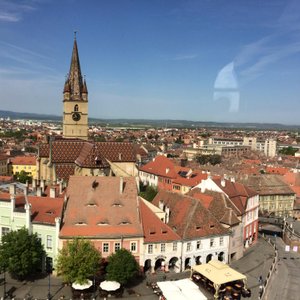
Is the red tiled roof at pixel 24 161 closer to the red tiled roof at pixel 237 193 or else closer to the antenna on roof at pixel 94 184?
the red tiled roof at pixel 237 193

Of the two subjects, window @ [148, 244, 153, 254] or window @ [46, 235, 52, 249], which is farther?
window @ [148, 244, 153, 254]

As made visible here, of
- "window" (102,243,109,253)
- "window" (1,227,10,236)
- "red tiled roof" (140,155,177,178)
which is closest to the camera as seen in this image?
"window" (102,243,109,253)

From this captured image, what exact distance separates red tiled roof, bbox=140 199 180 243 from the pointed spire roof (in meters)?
47.7

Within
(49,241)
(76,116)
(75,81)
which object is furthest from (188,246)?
(75,81)

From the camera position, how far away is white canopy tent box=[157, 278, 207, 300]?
38.2m

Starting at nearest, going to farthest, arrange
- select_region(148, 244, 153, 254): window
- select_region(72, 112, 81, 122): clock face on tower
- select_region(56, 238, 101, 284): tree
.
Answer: select_region(56, 238, 101, 284): tree, select_region(148, 244, 153, 254): window, select_region(72, 112, 81, 122): clock face on tower

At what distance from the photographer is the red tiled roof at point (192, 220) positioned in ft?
165

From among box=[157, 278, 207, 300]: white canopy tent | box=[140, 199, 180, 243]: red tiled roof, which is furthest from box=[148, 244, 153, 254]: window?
box=[157, 278, 207, 300]: white canopy tent

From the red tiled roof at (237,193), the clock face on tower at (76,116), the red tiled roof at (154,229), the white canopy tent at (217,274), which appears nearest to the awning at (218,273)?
the white canopy tent at (217,274)

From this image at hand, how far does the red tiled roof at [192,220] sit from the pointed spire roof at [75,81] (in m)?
45.8

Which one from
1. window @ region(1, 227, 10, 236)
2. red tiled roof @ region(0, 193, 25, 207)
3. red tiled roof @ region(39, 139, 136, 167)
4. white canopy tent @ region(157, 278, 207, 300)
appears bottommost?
white canopy tent @ region(157, 278, 207, 300)

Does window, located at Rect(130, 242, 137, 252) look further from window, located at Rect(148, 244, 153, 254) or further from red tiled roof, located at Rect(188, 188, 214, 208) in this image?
red tiled roof, located at Rect(188, 188, 214, 208)

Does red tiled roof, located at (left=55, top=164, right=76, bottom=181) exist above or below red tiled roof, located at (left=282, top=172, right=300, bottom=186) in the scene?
above

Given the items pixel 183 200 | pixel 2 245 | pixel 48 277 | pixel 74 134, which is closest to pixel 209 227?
pixel 183 200
